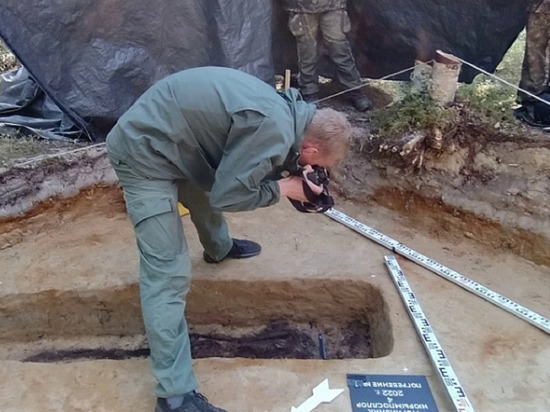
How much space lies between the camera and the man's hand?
2.56 meters

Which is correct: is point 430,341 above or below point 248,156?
below

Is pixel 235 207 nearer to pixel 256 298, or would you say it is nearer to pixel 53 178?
pixel 256 298

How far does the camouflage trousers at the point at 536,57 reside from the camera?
155 inches

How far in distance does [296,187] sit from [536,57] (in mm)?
2397

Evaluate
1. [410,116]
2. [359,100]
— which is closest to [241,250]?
[410,116]

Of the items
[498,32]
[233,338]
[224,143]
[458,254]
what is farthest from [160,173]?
[498,32]

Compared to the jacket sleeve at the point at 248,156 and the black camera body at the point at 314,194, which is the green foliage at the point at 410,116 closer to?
the black camera body at the point at 314,194

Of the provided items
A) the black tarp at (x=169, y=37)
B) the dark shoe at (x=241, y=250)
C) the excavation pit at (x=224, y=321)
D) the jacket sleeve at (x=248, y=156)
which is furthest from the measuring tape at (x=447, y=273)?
the jacket sleeve at (x=248, y=156)

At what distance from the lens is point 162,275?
2424 mm

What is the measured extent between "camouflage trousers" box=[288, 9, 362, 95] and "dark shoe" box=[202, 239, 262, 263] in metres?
1.52

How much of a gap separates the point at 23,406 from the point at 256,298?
1.35m

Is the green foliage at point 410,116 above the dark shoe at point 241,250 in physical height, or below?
above

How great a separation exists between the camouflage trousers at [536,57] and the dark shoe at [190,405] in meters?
3.04

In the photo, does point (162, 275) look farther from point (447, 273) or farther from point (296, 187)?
point (447, 273)
